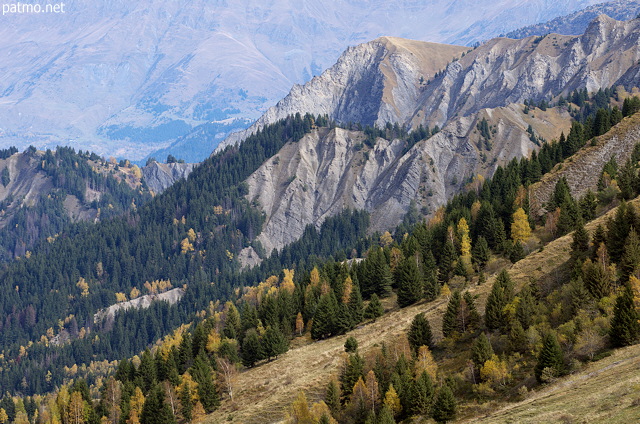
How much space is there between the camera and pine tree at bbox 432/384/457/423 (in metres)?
75.4

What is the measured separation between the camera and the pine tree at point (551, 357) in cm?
7325

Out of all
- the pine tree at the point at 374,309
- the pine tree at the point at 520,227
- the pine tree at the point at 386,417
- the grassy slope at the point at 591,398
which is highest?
the pine tree at the point at 520,227

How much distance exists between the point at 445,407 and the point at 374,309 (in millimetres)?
51948

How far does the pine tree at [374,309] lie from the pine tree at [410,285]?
4.41 meters

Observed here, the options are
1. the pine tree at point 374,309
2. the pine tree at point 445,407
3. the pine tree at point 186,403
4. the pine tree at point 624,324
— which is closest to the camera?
the pine tree at point 624,324

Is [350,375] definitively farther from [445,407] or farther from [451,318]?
[445,407]

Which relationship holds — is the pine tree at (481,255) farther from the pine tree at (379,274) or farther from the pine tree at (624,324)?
the pine tree at (624,324)

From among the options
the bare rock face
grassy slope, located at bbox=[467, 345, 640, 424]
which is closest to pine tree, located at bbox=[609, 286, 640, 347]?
grassy slope, located at bbox=[467, 345, 640, 424]

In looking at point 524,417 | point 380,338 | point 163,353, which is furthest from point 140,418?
point 524,417

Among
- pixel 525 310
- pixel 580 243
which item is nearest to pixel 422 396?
pixel 525 310

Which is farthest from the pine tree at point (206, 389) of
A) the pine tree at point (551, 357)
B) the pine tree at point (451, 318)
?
the pine tree at point (551, 357)

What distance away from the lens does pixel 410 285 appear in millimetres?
126562

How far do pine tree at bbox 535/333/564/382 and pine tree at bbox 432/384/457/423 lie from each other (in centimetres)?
1008

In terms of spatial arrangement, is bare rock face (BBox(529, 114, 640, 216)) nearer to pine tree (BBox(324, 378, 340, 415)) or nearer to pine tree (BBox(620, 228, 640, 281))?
pine tree (BBox(620, 228, 640, 281))
